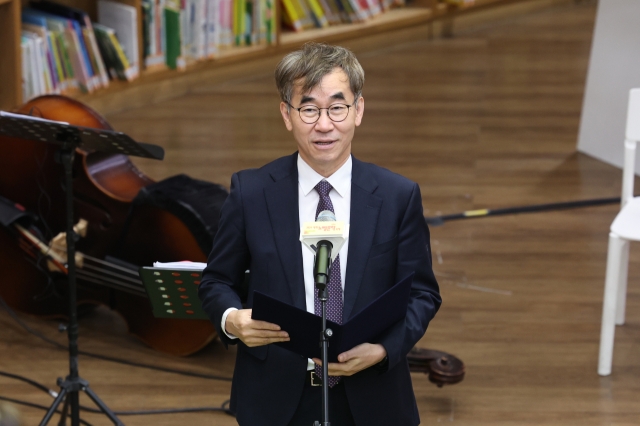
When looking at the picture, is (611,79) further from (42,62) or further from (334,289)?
(334,289)

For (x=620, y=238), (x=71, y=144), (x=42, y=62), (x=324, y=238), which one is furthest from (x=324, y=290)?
(x=42, y=62)

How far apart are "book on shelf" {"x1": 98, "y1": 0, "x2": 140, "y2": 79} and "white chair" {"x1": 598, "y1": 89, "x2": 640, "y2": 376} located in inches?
108

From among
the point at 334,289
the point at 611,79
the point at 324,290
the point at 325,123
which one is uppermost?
the point at 325,123

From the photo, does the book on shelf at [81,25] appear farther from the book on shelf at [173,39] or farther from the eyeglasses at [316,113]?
the eyeglasses at [316,113]

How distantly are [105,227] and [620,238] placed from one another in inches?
62.1

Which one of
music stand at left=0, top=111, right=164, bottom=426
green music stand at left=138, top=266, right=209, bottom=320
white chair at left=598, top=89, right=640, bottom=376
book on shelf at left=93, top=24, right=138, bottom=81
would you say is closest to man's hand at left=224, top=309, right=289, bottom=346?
green music stand at left=138, top=266, right=209, bottom=320

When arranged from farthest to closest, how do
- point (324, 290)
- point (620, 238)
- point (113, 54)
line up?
point (113, 54), point (620, 238), point (324, 290)

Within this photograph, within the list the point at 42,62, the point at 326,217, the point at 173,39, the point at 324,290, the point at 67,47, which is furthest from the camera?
the point at 173,39

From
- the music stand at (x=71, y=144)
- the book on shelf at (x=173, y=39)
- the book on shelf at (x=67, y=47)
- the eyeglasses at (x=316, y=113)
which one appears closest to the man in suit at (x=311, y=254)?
the eyeglasses at (x=316, y=113)

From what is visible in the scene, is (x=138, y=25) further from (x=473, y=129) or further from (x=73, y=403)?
(x=73, y=403)

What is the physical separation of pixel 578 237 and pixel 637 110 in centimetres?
100

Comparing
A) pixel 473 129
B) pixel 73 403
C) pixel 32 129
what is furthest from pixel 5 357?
pixel 473 129

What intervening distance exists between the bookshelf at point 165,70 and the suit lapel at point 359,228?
9.45 feet

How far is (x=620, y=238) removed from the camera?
305cm
